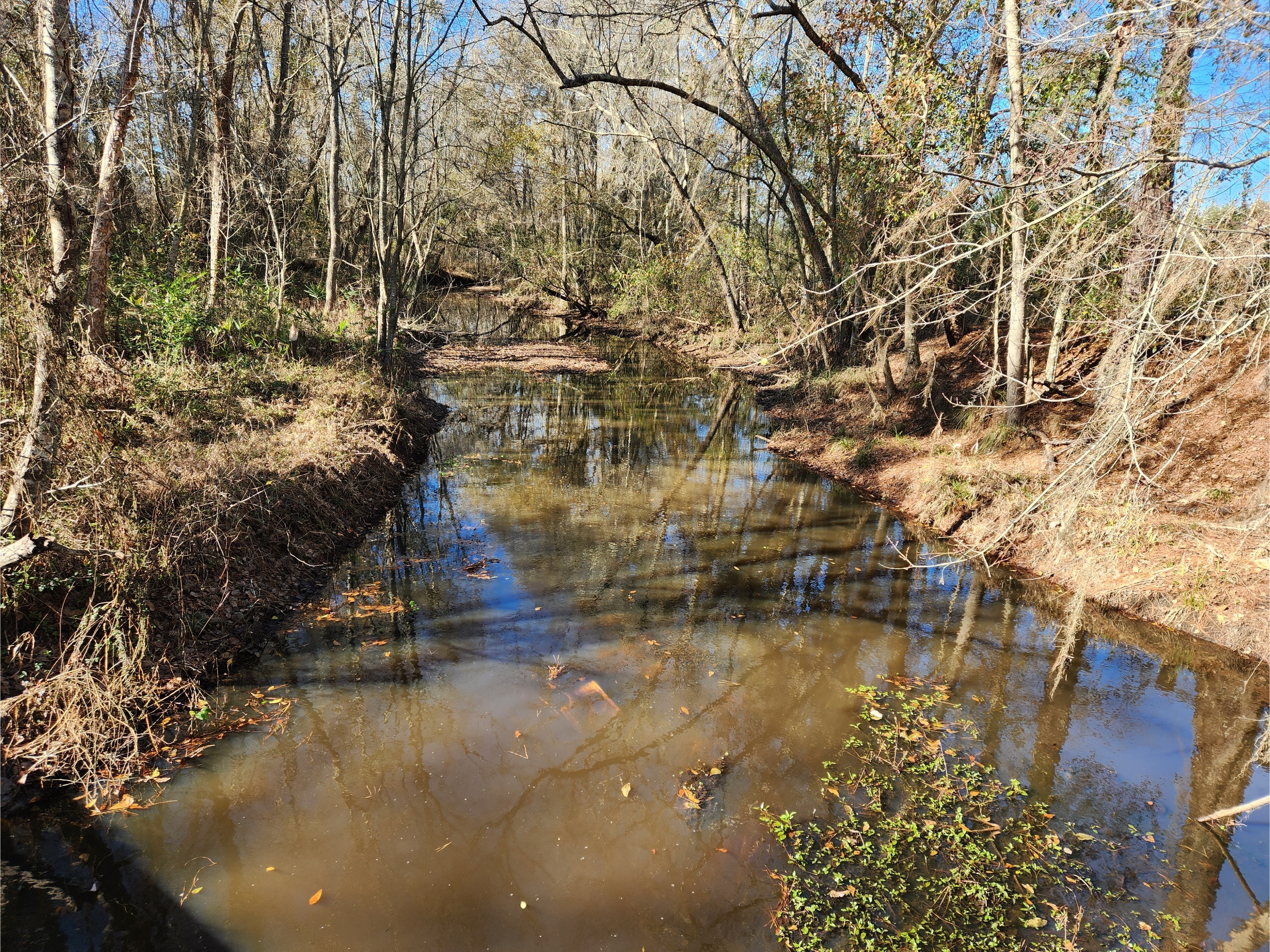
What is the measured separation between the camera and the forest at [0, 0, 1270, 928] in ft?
15.6

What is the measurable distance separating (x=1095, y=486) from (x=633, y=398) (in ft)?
47.2

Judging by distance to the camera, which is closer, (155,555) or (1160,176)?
(155,555)

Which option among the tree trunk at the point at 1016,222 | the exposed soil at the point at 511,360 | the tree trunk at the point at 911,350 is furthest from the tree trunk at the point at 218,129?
→ the tree trunk at the point at 911,350

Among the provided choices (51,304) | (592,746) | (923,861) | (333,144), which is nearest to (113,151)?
(51,304)

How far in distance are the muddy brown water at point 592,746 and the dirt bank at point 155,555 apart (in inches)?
17.4

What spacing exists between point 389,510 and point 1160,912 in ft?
32.4

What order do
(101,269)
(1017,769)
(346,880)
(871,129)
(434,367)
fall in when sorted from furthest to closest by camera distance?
(434,367)
(871,129)
(101,269)
(1017,769)
(346,880)

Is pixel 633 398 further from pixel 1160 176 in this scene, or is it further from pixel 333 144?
pixel 1160 176

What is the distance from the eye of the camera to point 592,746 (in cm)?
547

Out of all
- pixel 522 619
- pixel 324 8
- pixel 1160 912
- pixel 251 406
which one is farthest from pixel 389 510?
pixel 324 8

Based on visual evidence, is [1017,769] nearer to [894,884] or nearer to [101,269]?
[894,884]

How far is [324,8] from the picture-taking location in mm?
14508

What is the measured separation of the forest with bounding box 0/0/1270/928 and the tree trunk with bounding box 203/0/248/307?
11 cm

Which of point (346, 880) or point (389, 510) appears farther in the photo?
point (389, 510)
